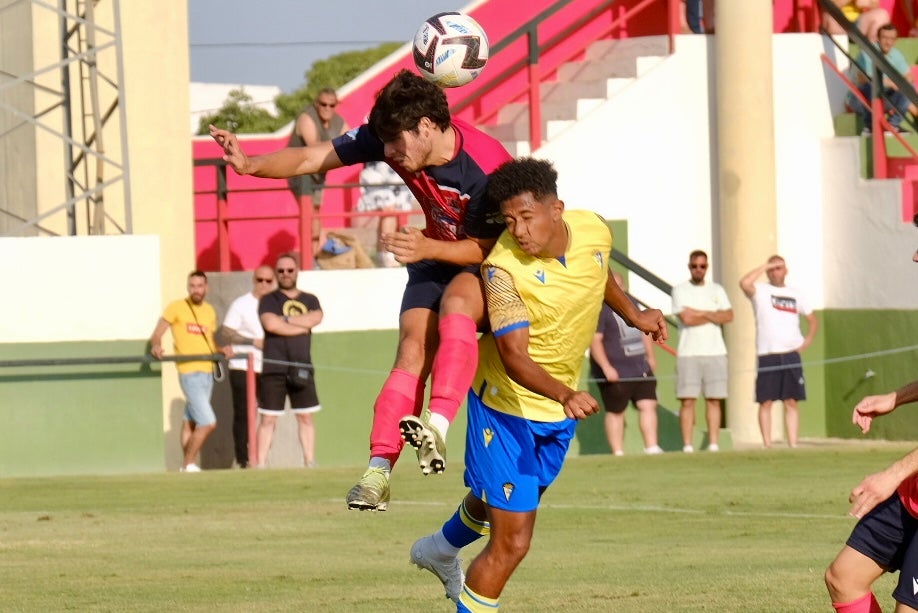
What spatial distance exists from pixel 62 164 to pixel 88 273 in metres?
2.36

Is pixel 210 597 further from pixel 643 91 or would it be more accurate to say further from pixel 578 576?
pixel 643 91

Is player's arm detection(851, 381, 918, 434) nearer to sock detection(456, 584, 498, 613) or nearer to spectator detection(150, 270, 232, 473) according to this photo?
sock detection(456, 584, 498, 613)

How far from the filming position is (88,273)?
1823 cm

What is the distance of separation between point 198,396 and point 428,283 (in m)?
9.74

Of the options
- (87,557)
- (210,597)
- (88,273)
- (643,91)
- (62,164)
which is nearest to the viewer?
(210,597)

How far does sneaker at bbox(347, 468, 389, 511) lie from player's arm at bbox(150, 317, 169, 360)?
10231 mm

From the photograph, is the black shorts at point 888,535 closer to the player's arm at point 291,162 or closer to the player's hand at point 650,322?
the player's hand at point 650,322

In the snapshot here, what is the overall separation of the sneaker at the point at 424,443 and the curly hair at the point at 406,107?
1411 millimetres

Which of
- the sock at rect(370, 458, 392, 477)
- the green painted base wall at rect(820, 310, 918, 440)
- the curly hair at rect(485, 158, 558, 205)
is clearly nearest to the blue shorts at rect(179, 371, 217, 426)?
the green painted base wall at rect(820, 310, 918, 440)

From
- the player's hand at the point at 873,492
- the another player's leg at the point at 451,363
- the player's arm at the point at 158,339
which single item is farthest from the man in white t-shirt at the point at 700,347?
the player's hand at the point at 873,492

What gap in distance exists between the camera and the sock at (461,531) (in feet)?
28.1

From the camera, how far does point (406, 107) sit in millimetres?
8180

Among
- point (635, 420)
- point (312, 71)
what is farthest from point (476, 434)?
point (312, 71)

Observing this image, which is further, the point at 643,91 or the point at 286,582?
the point at 643,91
